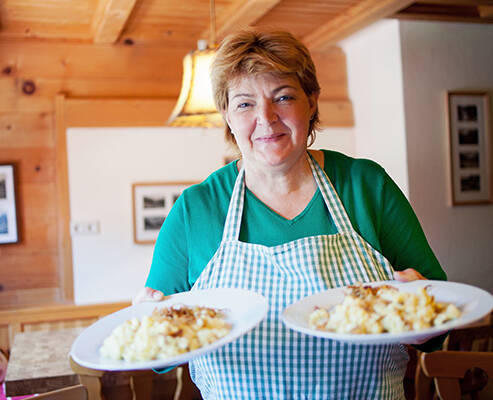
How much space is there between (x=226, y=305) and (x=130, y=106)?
2.74 m

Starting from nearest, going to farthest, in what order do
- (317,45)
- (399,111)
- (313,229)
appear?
(313,229)
(399,111)
(317,45)

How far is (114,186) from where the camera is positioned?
372cm

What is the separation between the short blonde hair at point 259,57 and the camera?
127 cm

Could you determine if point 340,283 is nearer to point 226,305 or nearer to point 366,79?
point 226,305

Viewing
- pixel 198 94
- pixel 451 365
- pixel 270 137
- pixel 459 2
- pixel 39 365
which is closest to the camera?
pixel 270 137

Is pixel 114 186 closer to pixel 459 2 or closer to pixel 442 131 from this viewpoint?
pixel 442 131

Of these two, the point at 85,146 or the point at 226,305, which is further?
the point at 85,146

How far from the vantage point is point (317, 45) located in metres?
3.95

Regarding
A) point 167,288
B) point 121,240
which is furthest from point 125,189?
point 167,288

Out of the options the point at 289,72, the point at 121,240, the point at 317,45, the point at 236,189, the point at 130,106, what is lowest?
the point at 121,240

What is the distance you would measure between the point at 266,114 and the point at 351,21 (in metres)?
2.42

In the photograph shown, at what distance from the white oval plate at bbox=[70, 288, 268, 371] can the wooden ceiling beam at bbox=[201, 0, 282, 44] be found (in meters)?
2.00

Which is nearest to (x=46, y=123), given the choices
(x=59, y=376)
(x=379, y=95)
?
(x=59, y=376)

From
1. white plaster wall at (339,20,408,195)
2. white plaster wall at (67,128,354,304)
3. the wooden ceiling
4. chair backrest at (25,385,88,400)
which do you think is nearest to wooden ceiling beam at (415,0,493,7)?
the wooden ceiling
